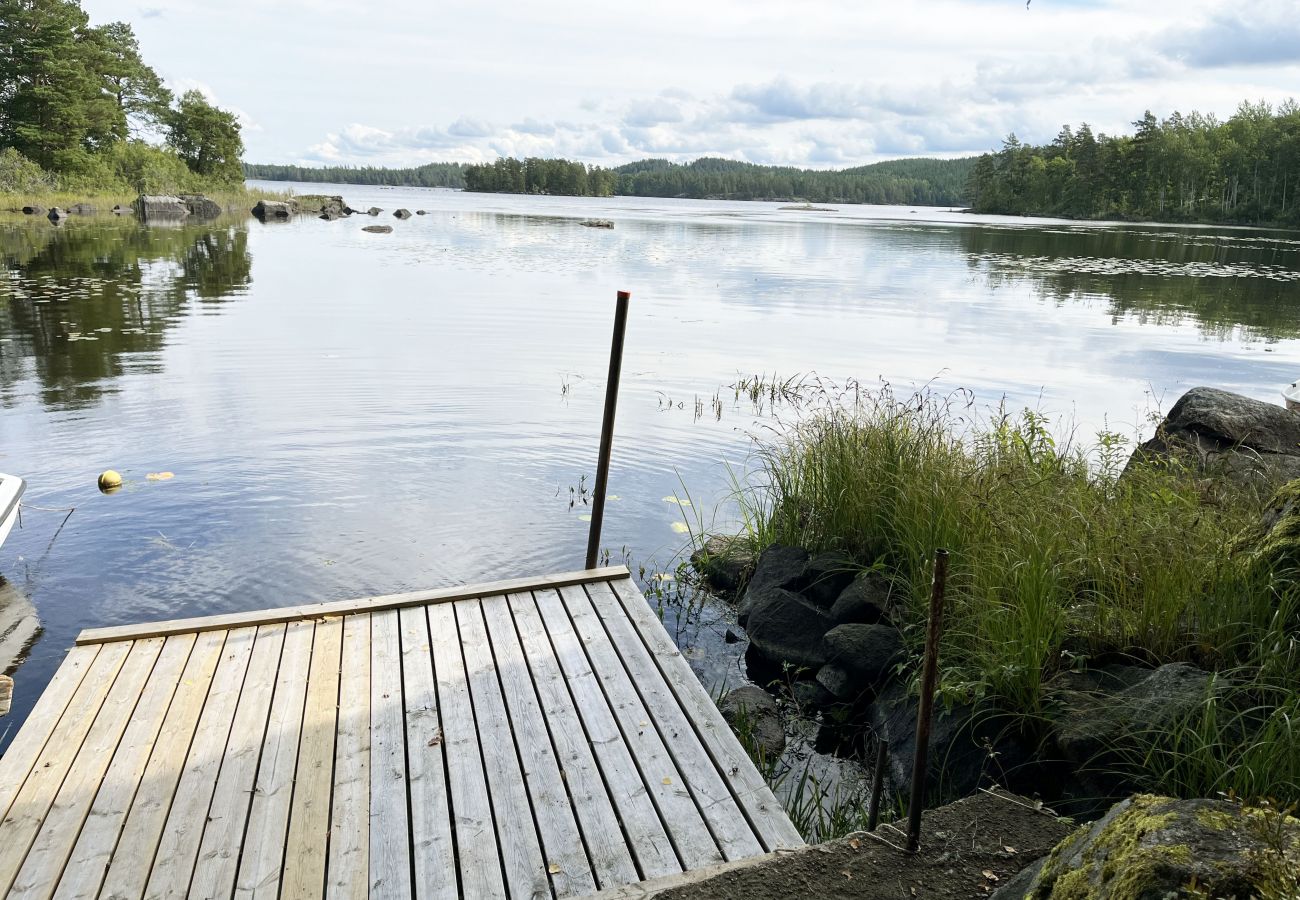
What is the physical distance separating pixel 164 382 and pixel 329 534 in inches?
247

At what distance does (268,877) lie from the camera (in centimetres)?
310

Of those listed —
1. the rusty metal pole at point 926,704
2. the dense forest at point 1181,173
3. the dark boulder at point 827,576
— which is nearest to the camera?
the rusty metal pole at point 926,704

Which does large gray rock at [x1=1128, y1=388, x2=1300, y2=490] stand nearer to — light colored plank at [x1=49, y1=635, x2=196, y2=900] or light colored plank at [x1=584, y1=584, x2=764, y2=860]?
light colored plank at [x1=584, y1=584, x2=764, y2=860]

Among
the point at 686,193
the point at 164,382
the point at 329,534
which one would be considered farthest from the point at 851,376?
the point at 686,193

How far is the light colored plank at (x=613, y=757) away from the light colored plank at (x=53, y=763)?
6.93ft

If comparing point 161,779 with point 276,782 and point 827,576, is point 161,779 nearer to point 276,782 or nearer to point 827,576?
point 276,782

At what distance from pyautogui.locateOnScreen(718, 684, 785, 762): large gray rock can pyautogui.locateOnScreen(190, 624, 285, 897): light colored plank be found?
2361 mm

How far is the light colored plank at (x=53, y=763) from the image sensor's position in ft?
10.5

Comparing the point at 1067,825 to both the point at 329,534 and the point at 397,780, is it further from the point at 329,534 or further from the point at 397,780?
the point at 329,534

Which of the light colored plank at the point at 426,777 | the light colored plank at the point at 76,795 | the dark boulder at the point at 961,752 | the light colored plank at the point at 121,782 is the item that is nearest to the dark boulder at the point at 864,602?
the dark boulder at the point at 961,752

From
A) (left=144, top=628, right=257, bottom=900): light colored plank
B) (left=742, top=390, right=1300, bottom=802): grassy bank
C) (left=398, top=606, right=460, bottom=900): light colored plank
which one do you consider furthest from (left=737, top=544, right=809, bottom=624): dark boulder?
(left=144, top=628, right=257, bottom=900): light colored plank

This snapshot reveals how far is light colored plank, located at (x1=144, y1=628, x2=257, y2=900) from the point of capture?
3.09 meters

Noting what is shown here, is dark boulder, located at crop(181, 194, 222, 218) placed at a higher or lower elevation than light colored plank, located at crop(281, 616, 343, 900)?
higher

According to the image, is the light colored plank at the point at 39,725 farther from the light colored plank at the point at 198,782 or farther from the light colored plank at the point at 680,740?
the light colored plank at the point at 680,740
